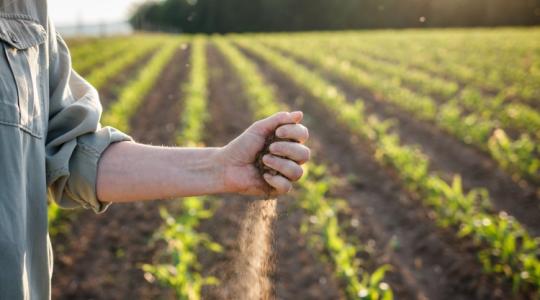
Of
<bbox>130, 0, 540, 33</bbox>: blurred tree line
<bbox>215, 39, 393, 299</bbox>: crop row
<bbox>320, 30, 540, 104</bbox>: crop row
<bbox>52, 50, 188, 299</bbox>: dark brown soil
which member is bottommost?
<bbox>130, 0, 540, 33</bbox>: blurred tree line

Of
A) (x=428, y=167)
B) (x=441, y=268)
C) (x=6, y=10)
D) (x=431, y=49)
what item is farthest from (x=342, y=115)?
(x=431, y=49)

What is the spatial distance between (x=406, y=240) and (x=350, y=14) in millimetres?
44664

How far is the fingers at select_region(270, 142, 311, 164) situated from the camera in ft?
4.67

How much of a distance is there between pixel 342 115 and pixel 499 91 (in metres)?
4.77

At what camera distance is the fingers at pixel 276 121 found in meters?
1.45

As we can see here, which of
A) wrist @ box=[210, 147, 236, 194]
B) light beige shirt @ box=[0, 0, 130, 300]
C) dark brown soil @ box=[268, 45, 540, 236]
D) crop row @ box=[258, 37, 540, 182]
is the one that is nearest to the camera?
light beige shirt @ box=[0, 0, 130, 300]

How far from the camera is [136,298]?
3607 millimetres

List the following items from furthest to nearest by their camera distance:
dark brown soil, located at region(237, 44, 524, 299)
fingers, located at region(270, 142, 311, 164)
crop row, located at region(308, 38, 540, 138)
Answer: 1. crop row, located at region(308, 38, 540, 138)
2. dark brown soil, located at region(237, 44, 524, 299)
3. fingers, located at region(270, 142, 311, 164)

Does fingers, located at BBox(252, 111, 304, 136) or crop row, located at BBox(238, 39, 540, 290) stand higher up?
fingers, located at BBox(252, 111, 304, 136)

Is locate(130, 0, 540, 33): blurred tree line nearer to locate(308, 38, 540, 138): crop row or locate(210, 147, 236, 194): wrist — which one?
locate(308, 38, 540, 138): crop row

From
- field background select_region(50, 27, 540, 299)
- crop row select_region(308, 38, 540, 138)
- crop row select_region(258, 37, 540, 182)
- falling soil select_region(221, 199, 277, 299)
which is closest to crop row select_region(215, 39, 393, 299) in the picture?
field background select_region(50, 27, 540, 299)

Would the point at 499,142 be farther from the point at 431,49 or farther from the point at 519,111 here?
the point at 431,49

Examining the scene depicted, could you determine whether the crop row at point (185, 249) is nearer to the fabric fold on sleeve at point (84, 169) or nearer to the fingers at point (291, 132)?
the fabric fold on sleeve at point (84, 169)

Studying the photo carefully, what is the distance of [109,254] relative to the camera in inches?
166
